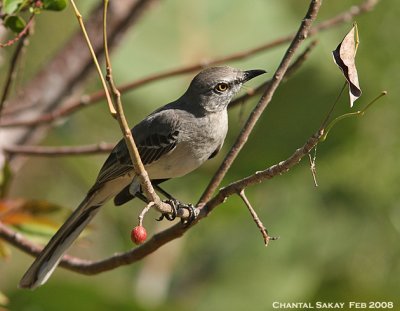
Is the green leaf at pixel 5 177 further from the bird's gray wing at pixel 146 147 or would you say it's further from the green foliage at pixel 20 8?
the green foliage at pixel 20 8

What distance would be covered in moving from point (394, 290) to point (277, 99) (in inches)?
61.4

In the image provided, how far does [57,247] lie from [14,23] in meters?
1.14

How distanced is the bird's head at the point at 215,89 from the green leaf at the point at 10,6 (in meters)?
1.37

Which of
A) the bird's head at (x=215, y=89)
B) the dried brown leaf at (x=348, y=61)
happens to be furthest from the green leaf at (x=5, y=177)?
the dried brown leaf at (x=348, y=61)

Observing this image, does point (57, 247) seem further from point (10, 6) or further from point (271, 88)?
point (271, 88)

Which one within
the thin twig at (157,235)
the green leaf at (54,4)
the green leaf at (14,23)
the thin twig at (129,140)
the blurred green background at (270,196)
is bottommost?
the blurred green background at (270,196)

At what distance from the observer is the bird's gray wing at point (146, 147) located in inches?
153

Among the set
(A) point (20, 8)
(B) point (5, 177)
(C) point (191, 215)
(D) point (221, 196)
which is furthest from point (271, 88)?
(B) point (5, 177)

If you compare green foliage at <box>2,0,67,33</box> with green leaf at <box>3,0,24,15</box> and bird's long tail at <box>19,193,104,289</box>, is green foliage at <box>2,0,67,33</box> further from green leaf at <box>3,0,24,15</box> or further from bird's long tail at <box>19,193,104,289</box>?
bird's long tail at <box>19,193,104,289</box>

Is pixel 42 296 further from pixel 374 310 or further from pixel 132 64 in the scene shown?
pixel 132 64

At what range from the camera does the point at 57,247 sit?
379 centimetres

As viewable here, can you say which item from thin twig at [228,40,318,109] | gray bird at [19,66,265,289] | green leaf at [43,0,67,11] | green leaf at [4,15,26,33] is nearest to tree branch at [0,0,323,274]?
gray bird at [19,66,265,289]

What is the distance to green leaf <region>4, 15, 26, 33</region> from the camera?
3.12 metres

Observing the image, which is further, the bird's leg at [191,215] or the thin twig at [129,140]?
the bird's leg at [191,215]
